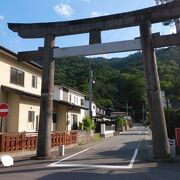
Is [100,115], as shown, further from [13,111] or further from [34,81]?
[13,111]

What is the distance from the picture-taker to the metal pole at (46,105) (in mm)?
18016

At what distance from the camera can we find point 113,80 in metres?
107

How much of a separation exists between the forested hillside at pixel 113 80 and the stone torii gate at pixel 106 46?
43.7 m

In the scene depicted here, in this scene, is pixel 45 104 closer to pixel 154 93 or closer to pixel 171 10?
pixel 154 93

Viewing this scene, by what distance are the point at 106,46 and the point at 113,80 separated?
88.6 metres

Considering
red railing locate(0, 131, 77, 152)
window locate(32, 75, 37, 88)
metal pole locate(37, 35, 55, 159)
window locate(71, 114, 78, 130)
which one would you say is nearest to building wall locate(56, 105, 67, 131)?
window locate(71, 114, 78, 130)

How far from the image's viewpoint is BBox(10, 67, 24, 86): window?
24.4 meters

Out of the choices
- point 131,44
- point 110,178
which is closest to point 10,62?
point 131,44

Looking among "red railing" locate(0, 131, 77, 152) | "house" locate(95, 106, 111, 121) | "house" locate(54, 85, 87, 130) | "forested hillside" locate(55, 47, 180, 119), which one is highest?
"forested hillside" locate(55, 47, 180, 119)

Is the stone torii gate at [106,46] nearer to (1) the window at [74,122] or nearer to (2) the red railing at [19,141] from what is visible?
(2) the red railing at [19,141]

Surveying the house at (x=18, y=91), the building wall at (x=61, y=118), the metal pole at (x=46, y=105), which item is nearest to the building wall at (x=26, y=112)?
the house at (x=18, y=91)

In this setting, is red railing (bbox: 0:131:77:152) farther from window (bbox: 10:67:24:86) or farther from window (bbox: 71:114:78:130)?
window (bbox: 71:114:78:130)

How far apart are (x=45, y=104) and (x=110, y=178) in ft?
25.9

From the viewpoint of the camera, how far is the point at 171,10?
17.0 metres
